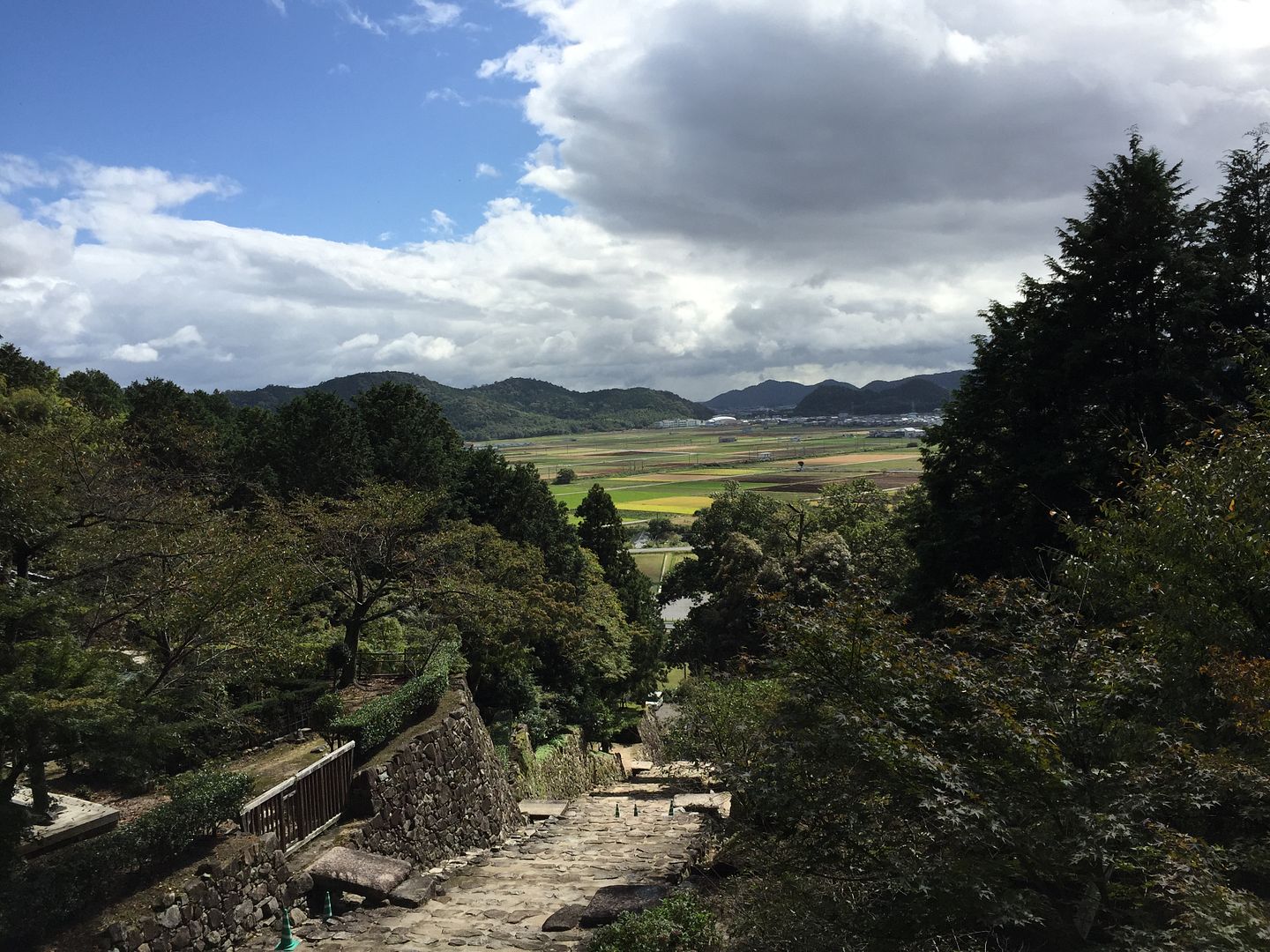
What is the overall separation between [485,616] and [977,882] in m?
14.8

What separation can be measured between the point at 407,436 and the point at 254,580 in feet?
69.8

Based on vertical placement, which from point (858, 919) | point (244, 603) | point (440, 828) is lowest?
point (440, 828)

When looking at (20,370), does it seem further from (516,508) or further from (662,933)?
(662,933)

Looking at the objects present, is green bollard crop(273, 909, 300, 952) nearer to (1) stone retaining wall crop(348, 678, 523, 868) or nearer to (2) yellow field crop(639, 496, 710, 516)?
(1) stone retaining wall crop(348, 678, 523, 868)

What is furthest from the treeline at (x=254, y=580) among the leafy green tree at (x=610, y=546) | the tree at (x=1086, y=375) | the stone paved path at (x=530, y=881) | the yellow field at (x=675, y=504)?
the yellow field at (x=675, y=504)

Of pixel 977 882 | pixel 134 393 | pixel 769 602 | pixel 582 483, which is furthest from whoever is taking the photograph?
pixel 582 483

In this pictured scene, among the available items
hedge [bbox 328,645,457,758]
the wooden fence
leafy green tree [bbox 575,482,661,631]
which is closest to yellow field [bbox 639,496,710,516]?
leafy green tree [bbox 575,482,661,631]

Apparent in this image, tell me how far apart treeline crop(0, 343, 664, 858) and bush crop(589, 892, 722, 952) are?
5.21m

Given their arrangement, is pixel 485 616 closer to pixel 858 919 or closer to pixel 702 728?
pixel 702 728

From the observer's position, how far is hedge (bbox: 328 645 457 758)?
13.5 m

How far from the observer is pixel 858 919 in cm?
614

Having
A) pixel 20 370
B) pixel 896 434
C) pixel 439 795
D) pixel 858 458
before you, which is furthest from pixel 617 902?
pixel 896 434

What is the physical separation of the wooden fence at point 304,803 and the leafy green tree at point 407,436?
18157 mm

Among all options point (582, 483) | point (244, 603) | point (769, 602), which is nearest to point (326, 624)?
point (244, 603)
